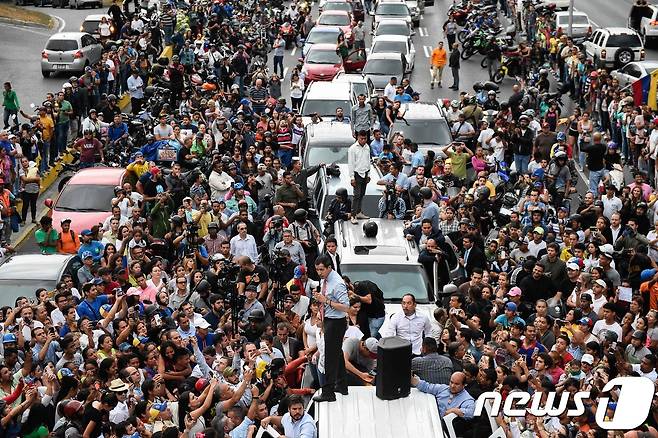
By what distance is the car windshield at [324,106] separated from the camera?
30297 mm

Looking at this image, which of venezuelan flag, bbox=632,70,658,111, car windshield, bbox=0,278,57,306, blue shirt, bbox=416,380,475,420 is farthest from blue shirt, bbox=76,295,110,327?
venezuelan flag, bbox=632,70,658,111

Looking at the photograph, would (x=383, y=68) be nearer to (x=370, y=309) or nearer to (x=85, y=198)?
(x=85, y=198)

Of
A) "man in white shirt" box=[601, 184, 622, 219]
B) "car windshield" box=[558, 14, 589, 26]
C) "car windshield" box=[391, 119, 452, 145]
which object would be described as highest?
"man in white shirt" box=[601, 184, 622, 219]

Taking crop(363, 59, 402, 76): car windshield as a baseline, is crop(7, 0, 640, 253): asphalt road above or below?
below

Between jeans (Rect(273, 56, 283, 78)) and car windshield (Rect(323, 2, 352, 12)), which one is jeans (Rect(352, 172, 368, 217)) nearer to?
jeans (Rect(273, 56, 283, 78))

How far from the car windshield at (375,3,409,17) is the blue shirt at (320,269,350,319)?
34.9 meters

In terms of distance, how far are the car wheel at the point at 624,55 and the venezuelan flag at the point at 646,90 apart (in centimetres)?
804

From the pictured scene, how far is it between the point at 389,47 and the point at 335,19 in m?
6.46

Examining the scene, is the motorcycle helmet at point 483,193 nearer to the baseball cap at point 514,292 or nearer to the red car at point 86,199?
the baseball cap at point 514,292

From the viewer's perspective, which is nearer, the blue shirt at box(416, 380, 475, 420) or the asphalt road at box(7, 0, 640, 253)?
the blue shirt at box(416, 380, 475, 420)

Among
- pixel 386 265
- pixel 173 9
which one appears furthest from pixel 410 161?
pixel 173 9

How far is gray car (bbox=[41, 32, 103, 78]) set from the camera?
1494 inches

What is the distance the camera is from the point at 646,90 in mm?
30484

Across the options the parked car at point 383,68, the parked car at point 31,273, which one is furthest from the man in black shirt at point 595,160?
the parked car at point 383,68
